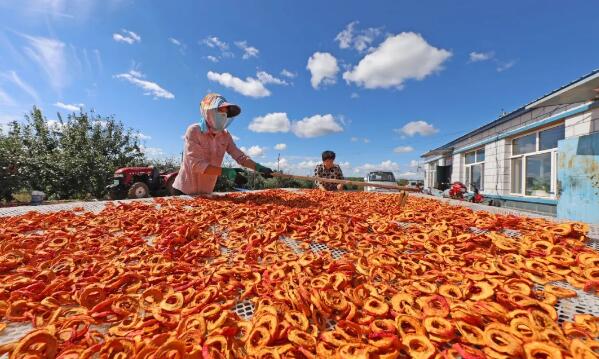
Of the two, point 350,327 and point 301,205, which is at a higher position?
point 301,205

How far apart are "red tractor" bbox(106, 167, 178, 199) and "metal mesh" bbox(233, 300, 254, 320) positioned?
901cm

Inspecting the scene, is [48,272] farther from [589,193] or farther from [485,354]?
[589,193]

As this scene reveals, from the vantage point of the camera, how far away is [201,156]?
4.11 meters

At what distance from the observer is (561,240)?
198cm

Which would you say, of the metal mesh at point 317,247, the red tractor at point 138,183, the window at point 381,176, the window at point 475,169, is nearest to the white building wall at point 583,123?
the window at point 475,169

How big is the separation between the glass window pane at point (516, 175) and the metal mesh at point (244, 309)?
33.9 ft

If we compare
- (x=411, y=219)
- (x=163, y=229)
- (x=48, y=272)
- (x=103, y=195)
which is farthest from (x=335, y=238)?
(x=103, y=195)

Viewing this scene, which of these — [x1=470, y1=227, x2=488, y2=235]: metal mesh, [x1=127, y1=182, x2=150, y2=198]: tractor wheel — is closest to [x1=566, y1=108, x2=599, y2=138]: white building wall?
[x1=470, y1=227, x2=488, y2=235]: metal mesh

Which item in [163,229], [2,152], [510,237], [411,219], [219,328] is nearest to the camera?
[219,328]

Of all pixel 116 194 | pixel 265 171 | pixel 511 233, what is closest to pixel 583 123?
pixel 511 233

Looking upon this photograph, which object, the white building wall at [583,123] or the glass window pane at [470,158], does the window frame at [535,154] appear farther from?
the glass window pane at [470,158]

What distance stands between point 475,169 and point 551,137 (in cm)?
477

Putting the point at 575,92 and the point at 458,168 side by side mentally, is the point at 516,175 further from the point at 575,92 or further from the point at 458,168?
the point at 458,168

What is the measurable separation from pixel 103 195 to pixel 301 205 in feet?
43.6
